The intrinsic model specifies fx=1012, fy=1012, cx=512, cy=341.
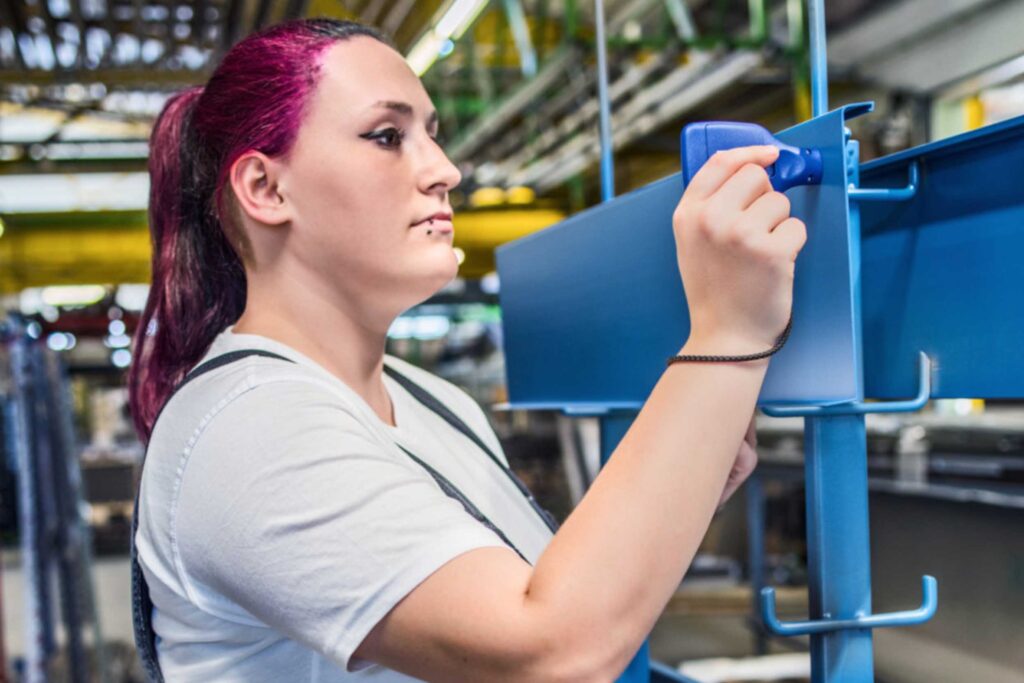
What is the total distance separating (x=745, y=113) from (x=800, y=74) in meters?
2.11

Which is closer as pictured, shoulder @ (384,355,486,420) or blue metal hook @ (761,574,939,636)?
blue metal hook @ (761,574,939,636)

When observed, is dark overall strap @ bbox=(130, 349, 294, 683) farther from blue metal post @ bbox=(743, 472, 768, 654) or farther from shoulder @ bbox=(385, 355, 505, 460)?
blue metal post @ bbox=(743, 472, 768, 654)

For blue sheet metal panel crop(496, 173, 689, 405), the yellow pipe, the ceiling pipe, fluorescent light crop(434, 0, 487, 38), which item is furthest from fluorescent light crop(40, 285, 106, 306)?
blue sheet metal panel crop(496, 173, 689, 405)

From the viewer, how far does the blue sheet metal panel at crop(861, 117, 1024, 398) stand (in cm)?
69

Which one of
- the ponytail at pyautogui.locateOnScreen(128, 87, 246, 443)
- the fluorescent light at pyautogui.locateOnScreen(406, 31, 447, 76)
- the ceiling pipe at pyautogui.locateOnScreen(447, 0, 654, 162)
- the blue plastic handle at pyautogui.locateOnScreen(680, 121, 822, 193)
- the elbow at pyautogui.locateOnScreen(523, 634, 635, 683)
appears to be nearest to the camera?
the elbow at pyautogui.locateOnScreen(523, 634, 635, 683)

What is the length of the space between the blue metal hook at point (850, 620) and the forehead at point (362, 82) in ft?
1.63

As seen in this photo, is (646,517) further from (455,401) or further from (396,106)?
(455,401)

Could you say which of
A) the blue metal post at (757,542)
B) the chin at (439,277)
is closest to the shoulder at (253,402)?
the chin at (439,277)

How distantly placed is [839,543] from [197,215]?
679 millimetres

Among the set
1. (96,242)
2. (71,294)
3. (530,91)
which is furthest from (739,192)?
(71,294)

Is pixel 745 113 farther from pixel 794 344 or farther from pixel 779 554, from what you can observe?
pixel 794 344

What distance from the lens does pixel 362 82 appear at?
2.78 ft

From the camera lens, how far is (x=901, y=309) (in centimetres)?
79

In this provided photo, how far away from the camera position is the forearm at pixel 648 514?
0.61 metres
